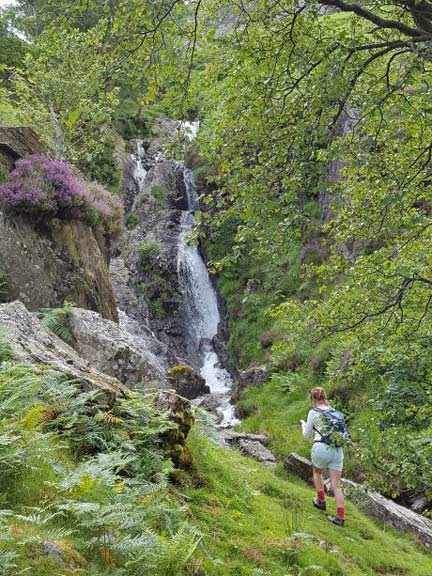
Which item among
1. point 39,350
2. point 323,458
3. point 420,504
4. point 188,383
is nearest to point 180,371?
point 188,383

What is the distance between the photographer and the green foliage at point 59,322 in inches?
417

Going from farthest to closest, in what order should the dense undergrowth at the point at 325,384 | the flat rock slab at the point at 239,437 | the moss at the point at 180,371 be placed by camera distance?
the moss at the point at 180,371 → the flat rock slab at the point at 239,437 → the dense undergrowth at the point at 325,384

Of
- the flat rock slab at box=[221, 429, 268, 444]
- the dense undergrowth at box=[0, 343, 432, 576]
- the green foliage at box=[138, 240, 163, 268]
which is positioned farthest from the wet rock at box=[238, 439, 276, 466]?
the green foliage at box=[138, 240, 163, 268]

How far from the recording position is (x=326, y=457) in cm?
805

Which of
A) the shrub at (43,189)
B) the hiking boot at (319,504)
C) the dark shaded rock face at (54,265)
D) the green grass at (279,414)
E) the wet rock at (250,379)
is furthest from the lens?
the wet rock at (250,379)

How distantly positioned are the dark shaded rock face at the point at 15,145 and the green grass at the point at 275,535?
10935 millimetres

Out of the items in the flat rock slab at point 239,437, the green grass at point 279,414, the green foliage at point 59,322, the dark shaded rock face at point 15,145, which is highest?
the dark shaded rock face at point 15,145

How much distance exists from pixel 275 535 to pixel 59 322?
6.96m

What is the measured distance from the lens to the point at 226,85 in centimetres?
654

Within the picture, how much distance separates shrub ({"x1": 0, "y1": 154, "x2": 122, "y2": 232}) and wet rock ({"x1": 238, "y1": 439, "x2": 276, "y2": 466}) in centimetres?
842

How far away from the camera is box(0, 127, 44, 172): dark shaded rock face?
14.1 meters

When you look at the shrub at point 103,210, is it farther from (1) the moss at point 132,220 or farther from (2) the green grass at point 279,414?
(1) the moss at point 132,220

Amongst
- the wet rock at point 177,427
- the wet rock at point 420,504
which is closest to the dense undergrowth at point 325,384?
the wet rock at point 420,504

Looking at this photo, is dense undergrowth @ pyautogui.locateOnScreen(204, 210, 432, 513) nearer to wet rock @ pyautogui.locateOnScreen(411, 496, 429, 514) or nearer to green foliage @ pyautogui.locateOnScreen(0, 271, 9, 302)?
wet rock @ pyautogui.locateOnScreen(411, 496, 429, 514)
